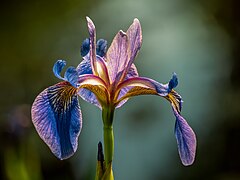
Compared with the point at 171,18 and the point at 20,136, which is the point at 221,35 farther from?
the point at 20,136

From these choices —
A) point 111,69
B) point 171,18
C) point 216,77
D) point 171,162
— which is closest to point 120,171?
point 171,162

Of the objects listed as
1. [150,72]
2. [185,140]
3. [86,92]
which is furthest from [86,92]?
[150,72]

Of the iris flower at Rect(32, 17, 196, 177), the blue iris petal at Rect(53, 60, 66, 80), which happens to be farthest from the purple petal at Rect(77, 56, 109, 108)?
the blue iris petal at Rect(53, 60, 66, 80)

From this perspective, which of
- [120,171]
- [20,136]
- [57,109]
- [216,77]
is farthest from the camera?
[216,77]

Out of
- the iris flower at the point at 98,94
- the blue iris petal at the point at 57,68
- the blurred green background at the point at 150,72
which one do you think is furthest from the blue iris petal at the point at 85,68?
the blurred green background at the point at 150,72

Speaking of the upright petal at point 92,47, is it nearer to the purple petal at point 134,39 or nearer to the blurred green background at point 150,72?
the purple petal at point 134,39

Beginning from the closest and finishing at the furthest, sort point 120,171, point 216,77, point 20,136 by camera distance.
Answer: point 20,136 → point 120,171 → point 216,77
